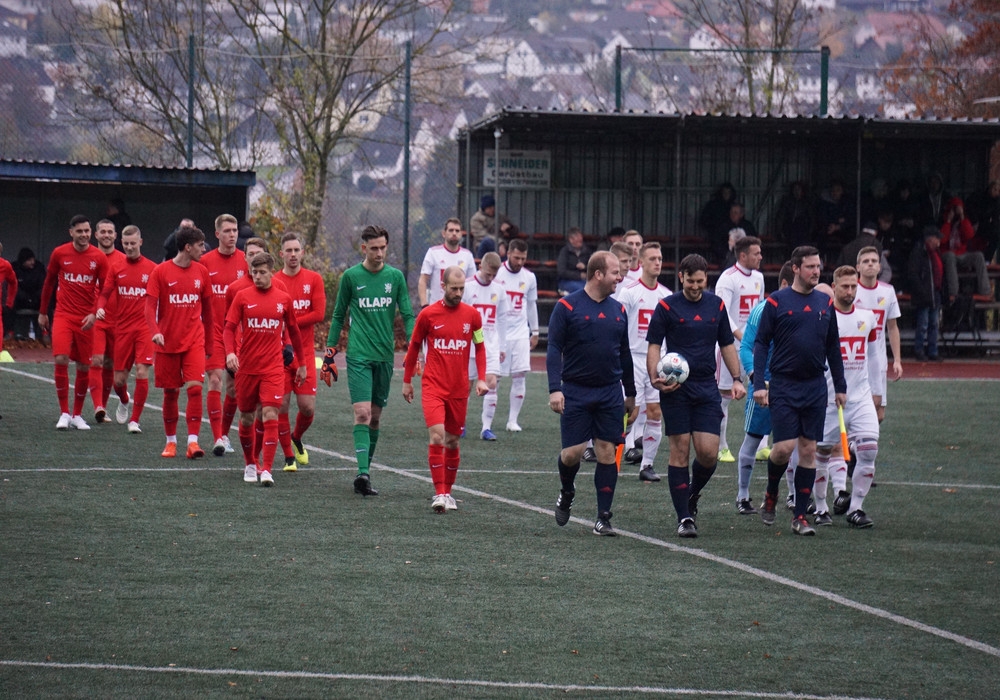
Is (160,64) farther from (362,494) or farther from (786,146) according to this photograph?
(362,494)

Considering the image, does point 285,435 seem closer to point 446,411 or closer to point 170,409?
point 170,409

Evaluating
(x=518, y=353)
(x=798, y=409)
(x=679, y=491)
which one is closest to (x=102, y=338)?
(x=518, y=353)

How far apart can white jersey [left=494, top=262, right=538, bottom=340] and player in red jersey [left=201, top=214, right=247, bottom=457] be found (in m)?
3.47

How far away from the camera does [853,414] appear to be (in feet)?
31.7

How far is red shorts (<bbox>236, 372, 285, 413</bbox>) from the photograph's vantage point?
10508mm

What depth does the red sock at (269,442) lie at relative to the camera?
412 inches

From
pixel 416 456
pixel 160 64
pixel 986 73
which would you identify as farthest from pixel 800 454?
pixel 986 73

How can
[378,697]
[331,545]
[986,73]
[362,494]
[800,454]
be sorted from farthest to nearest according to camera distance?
[986,73]
[362,494]
[800,454]
[331,545]
[378,697]

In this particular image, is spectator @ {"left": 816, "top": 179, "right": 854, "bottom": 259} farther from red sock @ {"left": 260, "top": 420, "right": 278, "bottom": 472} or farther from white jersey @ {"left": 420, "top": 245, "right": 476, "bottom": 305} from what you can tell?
red sock @ {"left": 260, "top": 420, "right": 278, "bottom": 472}

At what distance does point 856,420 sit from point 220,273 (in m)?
6.18

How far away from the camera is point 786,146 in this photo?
26641 millimetres

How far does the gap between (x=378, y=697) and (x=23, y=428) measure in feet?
30.3

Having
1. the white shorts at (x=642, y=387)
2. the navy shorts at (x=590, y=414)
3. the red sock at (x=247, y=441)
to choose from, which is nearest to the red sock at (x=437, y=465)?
the navy shorts at (x=590, y=414)

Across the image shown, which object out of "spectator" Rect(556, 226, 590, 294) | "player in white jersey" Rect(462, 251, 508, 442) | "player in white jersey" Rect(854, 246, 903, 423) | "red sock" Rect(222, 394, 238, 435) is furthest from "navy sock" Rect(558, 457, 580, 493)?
"spectator" Rect(556, 226, 590, 294)
